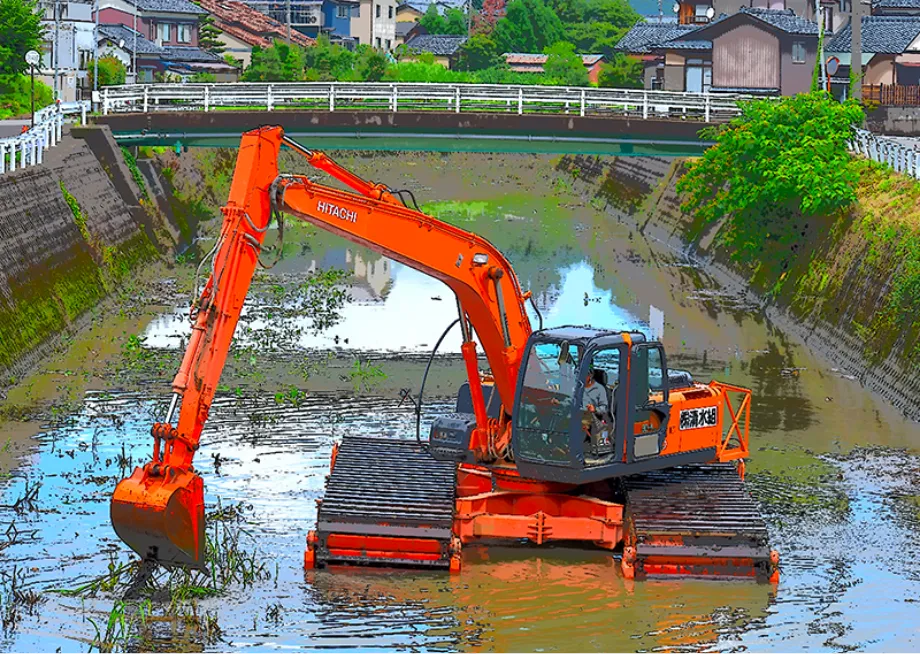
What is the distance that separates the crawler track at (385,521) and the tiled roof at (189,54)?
273ft

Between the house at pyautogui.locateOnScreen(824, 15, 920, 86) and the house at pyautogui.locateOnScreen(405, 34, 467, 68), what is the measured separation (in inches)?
2539

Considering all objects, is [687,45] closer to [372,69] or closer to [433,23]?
[372,69]

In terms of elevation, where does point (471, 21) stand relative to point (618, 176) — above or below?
above

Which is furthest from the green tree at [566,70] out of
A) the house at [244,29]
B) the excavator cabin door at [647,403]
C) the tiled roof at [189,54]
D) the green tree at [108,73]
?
the excavator cabin door at [647,403]

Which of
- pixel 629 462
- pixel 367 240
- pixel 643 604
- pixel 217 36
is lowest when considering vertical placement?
pixel 643 604

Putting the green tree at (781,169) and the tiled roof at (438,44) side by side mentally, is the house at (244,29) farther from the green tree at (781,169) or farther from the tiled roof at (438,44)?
the green tree at (781,169)

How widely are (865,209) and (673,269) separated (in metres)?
12.7

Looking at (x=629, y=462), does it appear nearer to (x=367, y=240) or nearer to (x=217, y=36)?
(x=367, y=240)

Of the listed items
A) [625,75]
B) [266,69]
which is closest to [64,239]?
[266,69]

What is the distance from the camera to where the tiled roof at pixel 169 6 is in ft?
345

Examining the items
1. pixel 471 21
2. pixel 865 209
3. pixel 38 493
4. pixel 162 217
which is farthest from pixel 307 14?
pixel 38 493

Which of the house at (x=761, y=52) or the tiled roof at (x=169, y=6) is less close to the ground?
the tiled roof at (x=169, y=6)

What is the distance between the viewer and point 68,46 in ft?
260

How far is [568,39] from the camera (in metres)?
152
